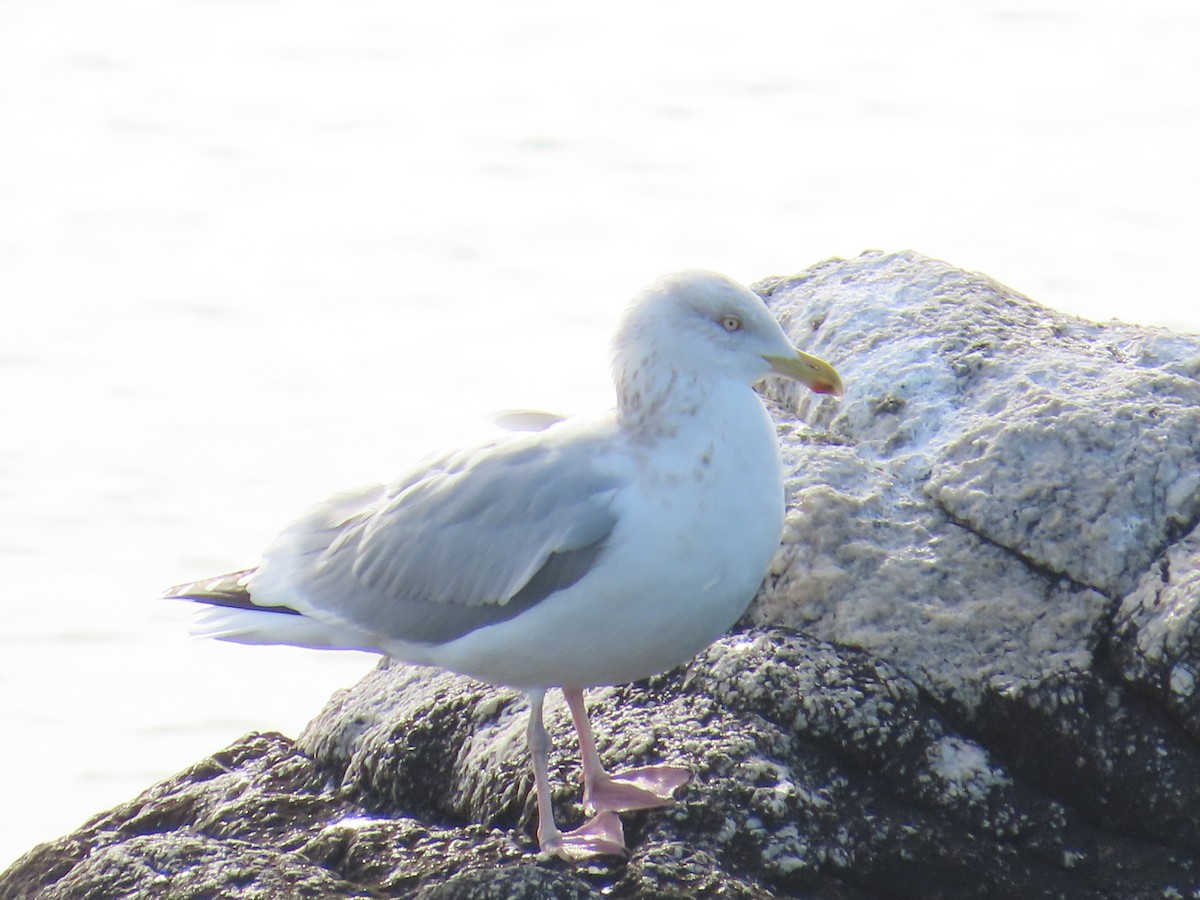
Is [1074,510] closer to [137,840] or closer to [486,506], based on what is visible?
[486,506]

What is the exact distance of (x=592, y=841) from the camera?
3.89 meters

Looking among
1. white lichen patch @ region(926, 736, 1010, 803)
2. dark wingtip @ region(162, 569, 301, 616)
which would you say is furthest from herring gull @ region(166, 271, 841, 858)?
white lichen patch @ region(926, 736, 1010, 803)

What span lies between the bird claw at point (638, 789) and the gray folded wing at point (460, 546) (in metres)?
0.48

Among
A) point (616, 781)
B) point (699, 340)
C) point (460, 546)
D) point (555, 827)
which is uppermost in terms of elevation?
point (699, 340)

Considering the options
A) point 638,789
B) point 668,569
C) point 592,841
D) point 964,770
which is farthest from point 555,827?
point 964,770

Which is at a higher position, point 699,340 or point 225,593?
point 699,340

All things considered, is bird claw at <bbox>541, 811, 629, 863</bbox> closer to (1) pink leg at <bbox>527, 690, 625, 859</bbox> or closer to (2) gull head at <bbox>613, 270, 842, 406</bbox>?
(1) pink leg at <bbox>527, 690, 625, 859</bbox>

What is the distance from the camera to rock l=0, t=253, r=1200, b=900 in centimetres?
385

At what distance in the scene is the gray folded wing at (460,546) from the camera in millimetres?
3926

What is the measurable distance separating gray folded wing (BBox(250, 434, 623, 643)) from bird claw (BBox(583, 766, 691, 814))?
485 millimetres

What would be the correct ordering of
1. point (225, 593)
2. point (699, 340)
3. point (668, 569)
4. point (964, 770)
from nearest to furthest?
1. point (668, 569)
2. point (964, 770)
3. point (699, 340)
4. point (225, 593)

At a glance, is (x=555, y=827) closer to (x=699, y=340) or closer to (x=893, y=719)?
(x=893, y=719)

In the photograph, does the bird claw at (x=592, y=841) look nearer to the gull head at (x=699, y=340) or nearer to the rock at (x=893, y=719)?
the rock at (x=893, y=719)

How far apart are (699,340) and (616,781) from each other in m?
1.11
